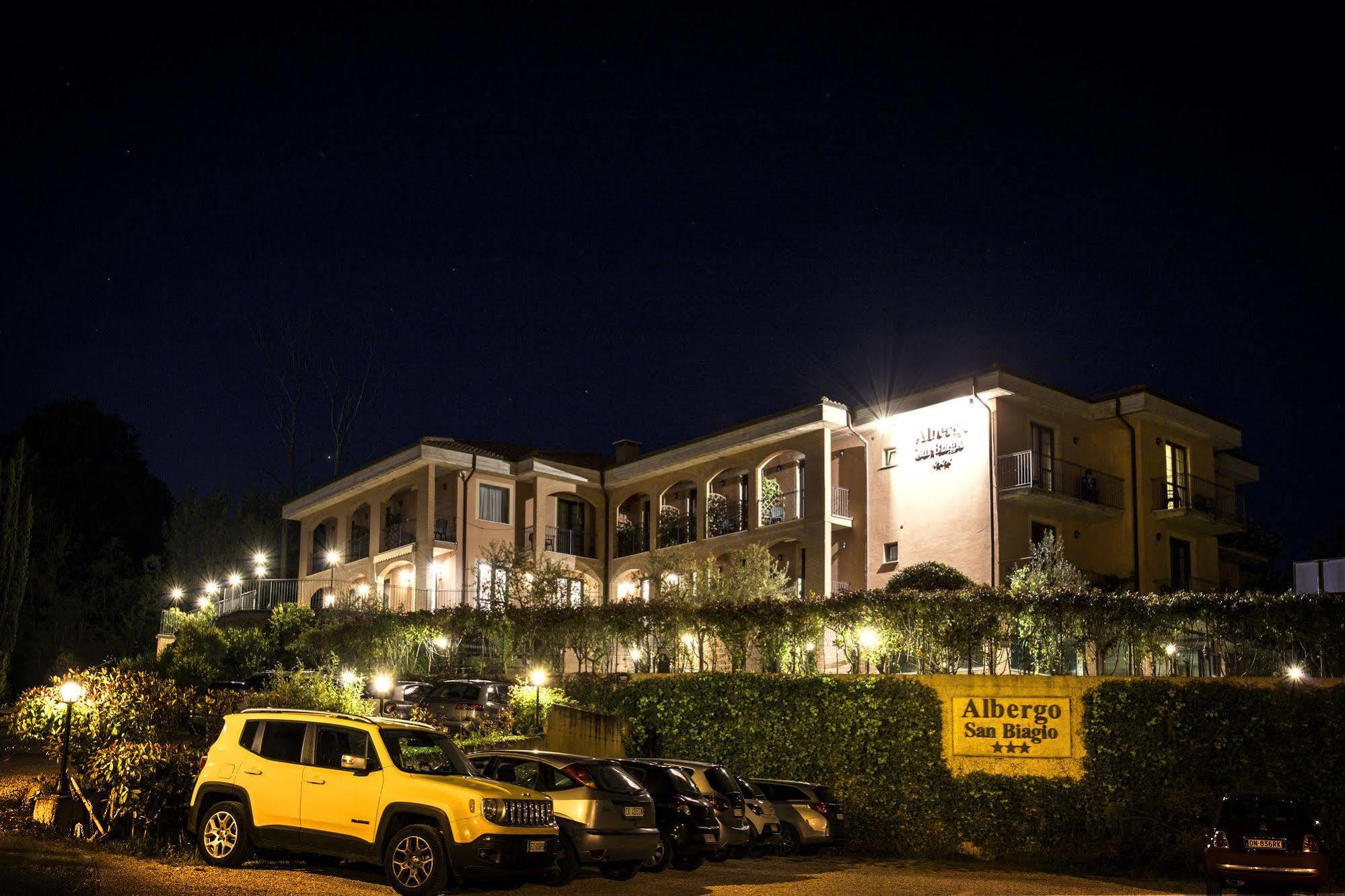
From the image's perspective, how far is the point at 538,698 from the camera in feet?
77.7

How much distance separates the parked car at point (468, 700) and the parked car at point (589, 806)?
980cm

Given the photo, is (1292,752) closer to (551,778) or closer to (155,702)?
(551,778)

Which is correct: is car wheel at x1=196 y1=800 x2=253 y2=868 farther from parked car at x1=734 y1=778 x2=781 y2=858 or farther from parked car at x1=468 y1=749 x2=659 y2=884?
parked car at x1=734 y1=778 x2=781 y2=858

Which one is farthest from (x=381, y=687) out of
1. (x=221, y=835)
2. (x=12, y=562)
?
(x=12, y=562)

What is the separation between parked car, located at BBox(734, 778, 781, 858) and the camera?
1805cm

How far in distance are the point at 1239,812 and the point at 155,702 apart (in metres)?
14.7

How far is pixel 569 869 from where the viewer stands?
13906 millimetres

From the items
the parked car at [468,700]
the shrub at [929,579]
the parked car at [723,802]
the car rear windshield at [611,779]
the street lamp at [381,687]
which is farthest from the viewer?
the shrub at [929,579]

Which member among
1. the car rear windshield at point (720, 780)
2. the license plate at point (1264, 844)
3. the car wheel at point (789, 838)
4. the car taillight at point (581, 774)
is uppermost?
the car taillight at point (581, 774)

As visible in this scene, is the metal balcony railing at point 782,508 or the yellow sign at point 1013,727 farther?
the metal balcony railing at point 782,508

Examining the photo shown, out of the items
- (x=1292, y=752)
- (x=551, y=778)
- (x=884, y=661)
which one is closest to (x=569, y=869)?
(x=551, y=778)

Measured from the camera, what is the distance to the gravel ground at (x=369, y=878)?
12.2m

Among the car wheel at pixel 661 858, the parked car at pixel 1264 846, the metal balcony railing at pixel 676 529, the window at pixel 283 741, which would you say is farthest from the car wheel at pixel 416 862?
the metal balcony railing at pixel 676 529

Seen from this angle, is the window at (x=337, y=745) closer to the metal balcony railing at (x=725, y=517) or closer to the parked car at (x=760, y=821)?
the parked car at (x=760, y=821)
